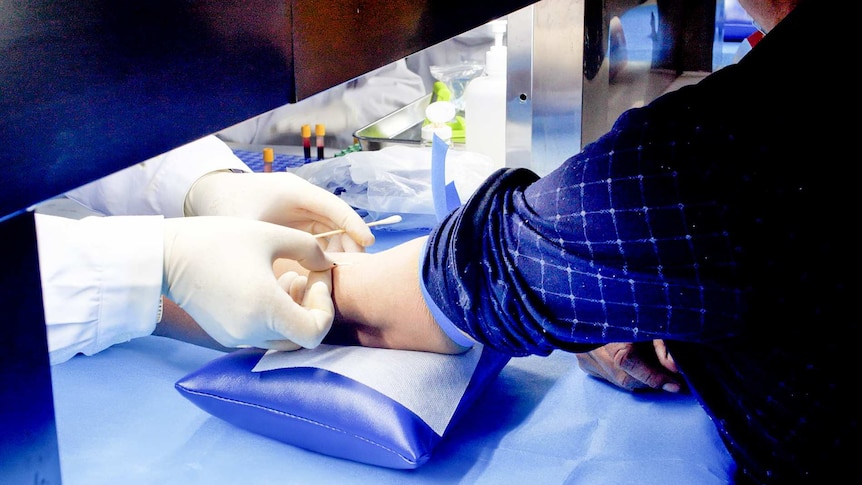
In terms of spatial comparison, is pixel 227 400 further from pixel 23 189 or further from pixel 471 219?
pixel 23 189

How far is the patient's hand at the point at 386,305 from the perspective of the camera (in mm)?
1141

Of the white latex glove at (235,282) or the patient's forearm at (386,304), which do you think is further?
the patient's forearm at (386,304)

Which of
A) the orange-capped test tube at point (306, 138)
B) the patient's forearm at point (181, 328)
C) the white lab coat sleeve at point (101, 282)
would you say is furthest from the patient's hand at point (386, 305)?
the orange-capped test tube at point (306, 138)

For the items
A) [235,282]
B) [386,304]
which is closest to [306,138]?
[386,304]

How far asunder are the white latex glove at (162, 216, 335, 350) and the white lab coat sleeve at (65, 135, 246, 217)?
1.60ft

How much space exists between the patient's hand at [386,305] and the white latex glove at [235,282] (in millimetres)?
125

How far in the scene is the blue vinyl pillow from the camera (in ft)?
3.19

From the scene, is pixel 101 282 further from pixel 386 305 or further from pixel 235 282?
pixel 386 305

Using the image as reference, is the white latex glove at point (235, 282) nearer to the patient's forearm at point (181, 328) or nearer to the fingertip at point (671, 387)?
the patient's forearm at point (181, 328)

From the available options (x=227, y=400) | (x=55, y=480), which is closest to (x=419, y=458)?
(x=227, y=400)

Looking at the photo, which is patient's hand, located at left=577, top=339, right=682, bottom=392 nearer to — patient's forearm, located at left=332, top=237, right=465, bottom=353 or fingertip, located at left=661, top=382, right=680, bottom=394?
fingertip, located at left=661, top=382, right=680, bottom=394

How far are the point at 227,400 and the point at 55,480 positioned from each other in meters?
0.59

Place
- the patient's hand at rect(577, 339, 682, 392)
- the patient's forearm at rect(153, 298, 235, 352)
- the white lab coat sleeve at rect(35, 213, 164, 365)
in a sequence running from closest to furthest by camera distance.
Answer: the white lab coat sleeve at rect(35, 213, 164, 365)
the patient's hand at rect(577, 339, 682, 392)
the patient's forearm at rect(153, 298, 235, 352)

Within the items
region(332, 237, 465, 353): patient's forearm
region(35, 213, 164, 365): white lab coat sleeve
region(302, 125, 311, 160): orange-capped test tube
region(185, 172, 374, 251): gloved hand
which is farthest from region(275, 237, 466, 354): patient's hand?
region(302, 125, 311, 160): orange-capped test tube
